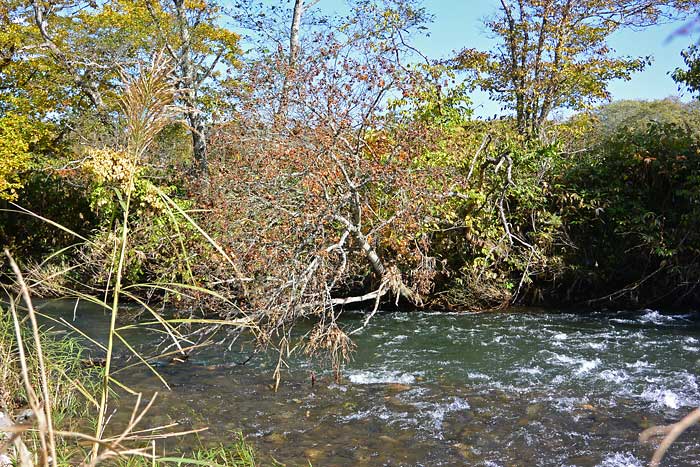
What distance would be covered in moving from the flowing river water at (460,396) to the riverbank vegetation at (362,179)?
2.07ft

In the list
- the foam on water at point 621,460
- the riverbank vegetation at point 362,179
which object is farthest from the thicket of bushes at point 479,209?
the foam on water at point 621,460

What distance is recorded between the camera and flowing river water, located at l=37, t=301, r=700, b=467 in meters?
5.39

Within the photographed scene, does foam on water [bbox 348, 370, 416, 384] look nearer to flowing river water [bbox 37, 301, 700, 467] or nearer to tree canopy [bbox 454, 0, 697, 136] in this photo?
flowing river water [bbox 37, 301, 700, 467]

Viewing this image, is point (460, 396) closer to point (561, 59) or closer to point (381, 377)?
point (381, 377)

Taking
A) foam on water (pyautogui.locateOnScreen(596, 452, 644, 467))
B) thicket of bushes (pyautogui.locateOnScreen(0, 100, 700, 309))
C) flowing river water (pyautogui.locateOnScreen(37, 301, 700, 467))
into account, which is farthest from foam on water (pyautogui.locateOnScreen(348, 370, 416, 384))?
foam on water (pyautogui.locateOnScreen(596, 452, 644, 467))

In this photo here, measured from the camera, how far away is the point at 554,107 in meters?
15.9

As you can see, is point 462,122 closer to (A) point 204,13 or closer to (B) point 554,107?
(B) point 554,107

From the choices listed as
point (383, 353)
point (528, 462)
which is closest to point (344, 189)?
point (383, 353)

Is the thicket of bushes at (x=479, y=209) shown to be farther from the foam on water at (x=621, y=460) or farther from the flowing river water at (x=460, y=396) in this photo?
the foam on water at (x=621, y=460)

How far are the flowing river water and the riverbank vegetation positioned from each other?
24.9 inches

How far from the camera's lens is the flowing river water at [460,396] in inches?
212

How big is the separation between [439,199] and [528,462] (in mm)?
5387

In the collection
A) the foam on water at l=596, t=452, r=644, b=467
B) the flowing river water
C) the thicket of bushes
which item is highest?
the thicket of bushes

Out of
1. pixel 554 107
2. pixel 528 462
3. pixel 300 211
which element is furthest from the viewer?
pixel 554 107
